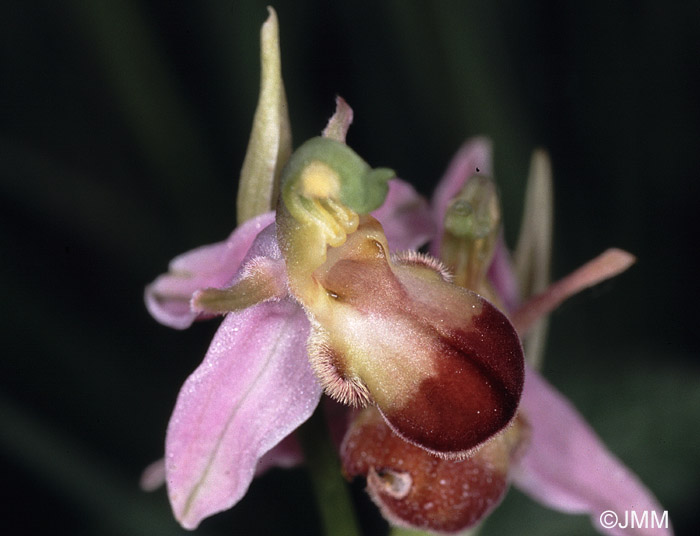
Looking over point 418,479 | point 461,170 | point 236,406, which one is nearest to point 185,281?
point 236,406

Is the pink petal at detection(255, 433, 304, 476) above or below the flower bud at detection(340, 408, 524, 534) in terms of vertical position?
below

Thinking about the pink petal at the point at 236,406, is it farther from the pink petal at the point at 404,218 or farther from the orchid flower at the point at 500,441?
the pink petal at the point at 404,218

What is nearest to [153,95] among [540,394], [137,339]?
[137,339]

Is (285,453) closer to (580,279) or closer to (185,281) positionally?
(185,281)

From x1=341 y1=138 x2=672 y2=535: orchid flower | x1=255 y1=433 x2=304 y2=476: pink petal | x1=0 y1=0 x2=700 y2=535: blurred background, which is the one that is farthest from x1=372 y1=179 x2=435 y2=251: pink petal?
x1=0 y1=0 x2=700 y2=535: blurred background

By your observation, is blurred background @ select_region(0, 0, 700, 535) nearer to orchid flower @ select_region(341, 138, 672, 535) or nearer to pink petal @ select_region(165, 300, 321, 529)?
orchid flower @ select_region(341, 138, 672, 535)

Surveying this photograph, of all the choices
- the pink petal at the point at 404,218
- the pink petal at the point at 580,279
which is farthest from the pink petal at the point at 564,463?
the pink petal at the point at 404,218
